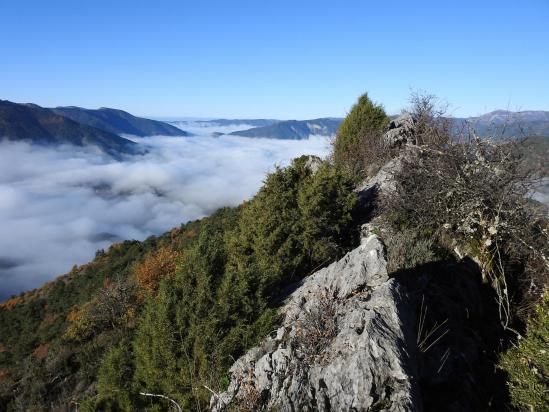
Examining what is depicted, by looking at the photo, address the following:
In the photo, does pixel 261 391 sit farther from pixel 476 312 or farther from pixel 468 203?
pixel 468 203

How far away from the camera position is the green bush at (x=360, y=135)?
1758 cm

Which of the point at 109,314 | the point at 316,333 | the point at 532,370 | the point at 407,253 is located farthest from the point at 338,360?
the point at 109,314

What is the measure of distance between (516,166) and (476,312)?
430cm

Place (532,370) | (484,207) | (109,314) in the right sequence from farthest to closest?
(109,314) → (484,207) → (532,370)

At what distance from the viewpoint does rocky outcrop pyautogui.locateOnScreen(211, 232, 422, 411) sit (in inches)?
172

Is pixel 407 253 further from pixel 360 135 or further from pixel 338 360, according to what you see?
pixel 360 135

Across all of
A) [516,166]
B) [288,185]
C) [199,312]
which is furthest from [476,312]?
[288,185]

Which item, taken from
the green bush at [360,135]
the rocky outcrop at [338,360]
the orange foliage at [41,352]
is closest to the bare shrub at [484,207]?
the rocky outcrop at [338,360]

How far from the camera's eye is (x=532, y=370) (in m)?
4.95

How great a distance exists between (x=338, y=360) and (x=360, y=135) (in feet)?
55.3

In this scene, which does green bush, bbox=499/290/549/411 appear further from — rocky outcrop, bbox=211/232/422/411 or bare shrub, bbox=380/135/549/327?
bare shrub, bbox=380/135/549/327

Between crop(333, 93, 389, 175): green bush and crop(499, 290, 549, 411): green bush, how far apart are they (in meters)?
12.1

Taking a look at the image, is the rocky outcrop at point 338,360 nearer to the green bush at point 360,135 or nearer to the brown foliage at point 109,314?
the green bush at point 360,135

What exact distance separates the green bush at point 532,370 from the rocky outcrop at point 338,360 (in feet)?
4.80
